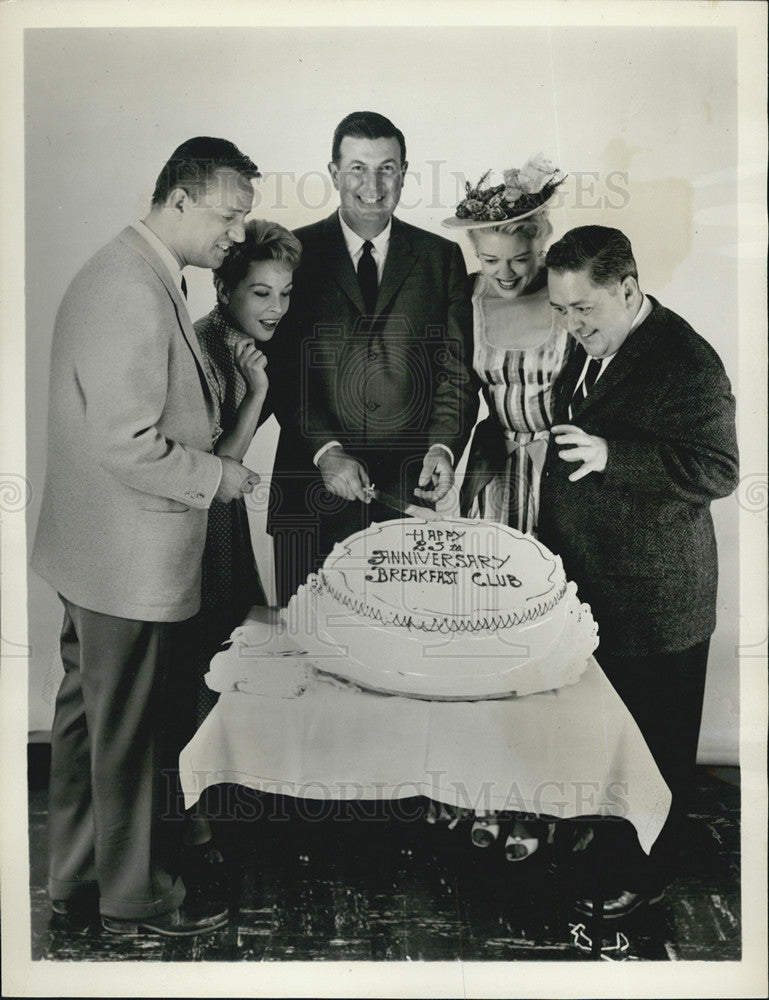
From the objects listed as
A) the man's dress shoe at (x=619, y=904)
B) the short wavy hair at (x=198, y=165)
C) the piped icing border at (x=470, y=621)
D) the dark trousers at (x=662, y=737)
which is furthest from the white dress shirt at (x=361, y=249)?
the man's dress shoe at (x=619, y=904)

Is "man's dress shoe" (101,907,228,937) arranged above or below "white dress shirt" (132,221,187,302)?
below

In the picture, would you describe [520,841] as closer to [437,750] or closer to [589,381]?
[437,750]

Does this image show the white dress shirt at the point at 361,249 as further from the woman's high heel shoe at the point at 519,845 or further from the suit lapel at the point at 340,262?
the woman's high heel shoe at the point at 519,845

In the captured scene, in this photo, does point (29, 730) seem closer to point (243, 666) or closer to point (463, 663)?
point (243, 666)

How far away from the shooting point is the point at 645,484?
2.30 metres

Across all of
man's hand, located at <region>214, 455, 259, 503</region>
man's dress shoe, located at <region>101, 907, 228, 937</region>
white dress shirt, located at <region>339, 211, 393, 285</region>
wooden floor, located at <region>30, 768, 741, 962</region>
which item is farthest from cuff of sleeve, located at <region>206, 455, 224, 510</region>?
man's dress shoe, located at <region>101, 907, 228, 937</region>

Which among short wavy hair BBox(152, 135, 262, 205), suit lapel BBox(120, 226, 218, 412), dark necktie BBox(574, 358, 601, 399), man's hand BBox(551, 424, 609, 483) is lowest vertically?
man's hand BBox(551, 424, 609, 483)

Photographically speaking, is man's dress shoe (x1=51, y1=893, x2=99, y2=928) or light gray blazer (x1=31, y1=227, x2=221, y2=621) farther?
man's dress shoe (x1=51, y1=893, x2=99, y2=928)

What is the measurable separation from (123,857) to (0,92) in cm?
165

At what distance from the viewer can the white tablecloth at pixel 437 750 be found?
228 cm

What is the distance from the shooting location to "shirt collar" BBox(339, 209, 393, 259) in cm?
231

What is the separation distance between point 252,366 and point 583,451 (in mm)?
719

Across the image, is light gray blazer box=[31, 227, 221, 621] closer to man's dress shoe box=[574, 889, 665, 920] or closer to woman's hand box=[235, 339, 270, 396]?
woman's hand box=[235, 339, 270, 396]

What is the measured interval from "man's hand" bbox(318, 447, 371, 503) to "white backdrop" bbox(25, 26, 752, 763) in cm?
13
